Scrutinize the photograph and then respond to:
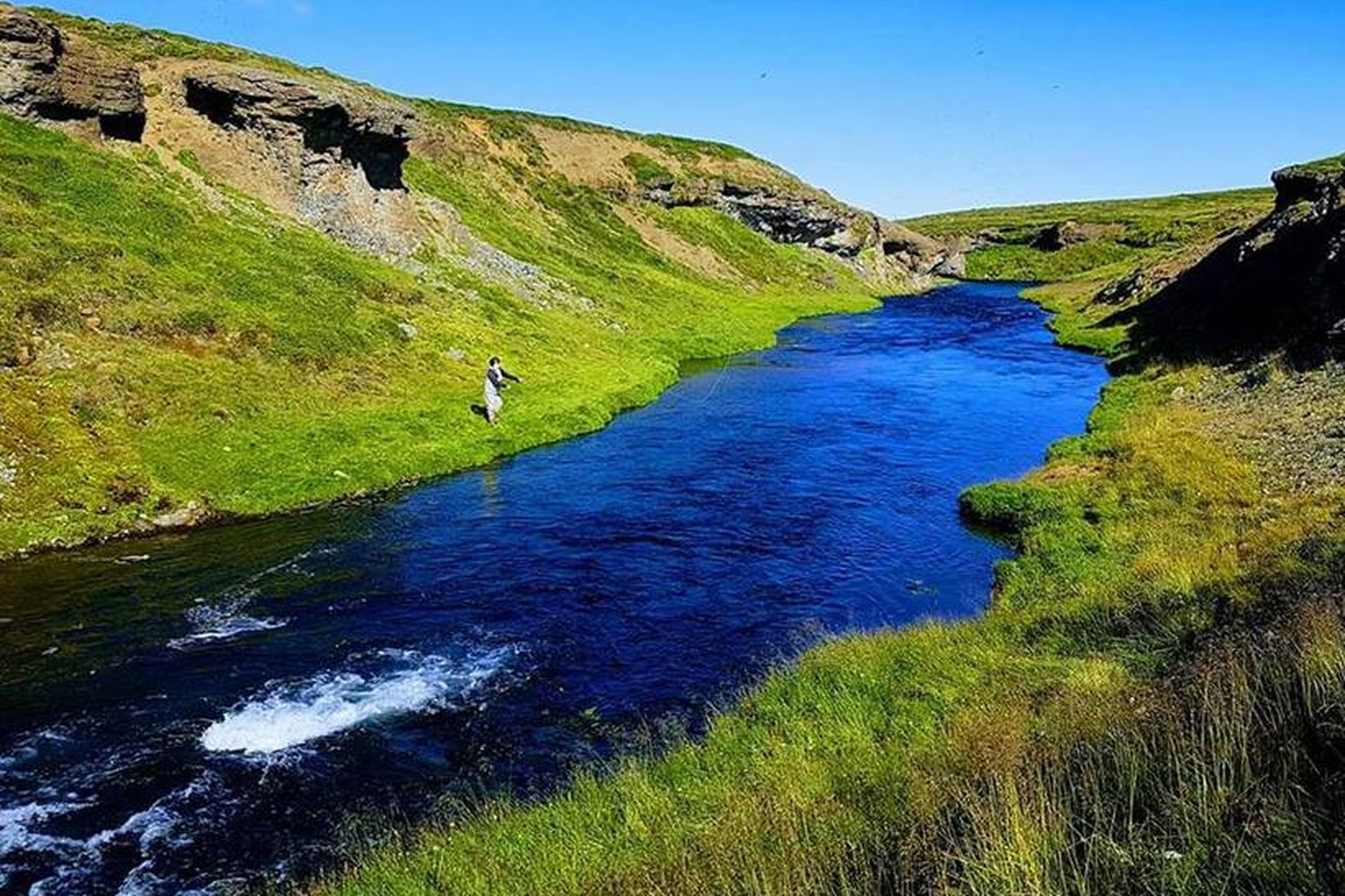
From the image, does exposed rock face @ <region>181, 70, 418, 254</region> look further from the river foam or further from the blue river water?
the river foam

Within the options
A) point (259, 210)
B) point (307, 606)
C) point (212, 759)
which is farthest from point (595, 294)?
point (212, 759)

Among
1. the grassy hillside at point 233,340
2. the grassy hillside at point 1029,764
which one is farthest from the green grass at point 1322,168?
the grassy hillside at point 1029,764

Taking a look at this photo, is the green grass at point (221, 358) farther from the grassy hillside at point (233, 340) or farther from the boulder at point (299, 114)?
the boulder at point (299, 114)

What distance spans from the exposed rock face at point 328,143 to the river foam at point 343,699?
4272 cm

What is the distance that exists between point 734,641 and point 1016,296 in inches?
5397

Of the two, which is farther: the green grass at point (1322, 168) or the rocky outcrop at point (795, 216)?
the rocky outcrop at point (795, 216)

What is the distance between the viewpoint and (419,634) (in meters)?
20.9

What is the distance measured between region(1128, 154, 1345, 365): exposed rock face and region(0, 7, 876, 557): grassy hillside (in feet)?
102

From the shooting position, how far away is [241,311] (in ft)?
129

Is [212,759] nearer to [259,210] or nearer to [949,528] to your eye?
[949,528]

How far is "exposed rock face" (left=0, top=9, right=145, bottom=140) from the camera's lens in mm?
42344

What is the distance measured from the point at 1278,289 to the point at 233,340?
51745 millimetres

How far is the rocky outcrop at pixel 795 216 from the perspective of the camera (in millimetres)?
118562

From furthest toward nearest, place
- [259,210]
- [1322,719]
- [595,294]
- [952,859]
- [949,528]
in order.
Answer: [595,294] → [259,210] → [949,528] → [1322,719] → [952,859]
